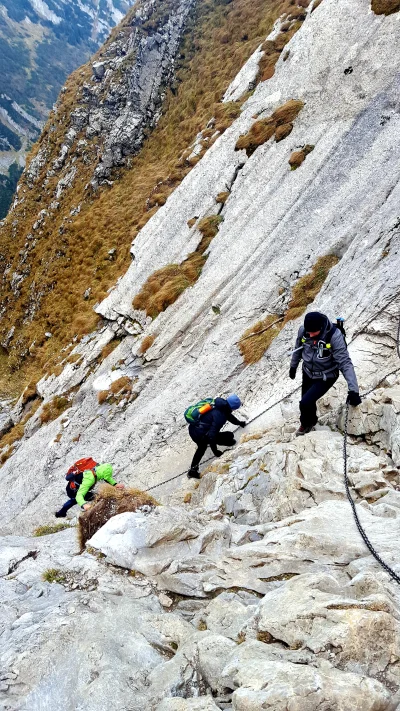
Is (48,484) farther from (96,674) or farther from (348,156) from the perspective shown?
(348,156)

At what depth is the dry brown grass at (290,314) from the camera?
19828 mm

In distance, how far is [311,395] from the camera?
1194 centimetres

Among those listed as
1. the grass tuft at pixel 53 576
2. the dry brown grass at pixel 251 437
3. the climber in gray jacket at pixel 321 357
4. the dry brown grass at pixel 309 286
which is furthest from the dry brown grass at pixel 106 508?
the dry brown grass at pixel 309 286

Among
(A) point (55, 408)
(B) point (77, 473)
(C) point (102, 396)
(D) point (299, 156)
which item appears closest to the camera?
(B) point (77, 473)

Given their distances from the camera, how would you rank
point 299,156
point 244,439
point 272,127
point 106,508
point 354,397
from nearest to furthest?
point 106,508, point 354,397, point 244,439, point 299,156, point 272,127

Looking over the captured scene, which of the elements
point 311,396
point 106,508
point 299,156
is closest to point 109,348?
point 299,156

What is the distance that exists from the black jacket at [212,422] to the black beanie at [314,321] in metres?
4.55

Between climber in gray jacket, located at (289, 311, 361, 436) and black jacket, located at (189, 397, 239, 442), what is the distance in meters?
2.91

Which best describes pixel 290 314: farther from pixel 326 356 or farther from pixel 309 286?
pixel 326 356

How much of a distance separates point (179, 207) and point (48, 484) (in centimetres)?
2105

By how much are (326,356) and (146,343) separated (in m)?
15.5

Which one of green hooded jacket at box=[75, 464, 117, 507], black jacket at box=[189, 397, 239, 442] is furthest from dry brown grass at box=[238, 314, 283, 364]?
green hooded jacket at box=[75, 464, 117, 507]

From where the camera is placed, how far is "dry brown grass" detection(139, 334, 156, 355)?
2492cm

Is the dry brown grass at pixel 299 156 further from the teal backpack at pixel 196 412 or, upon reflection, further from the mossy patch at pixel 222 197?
the teal backpack at pixel 196 412
